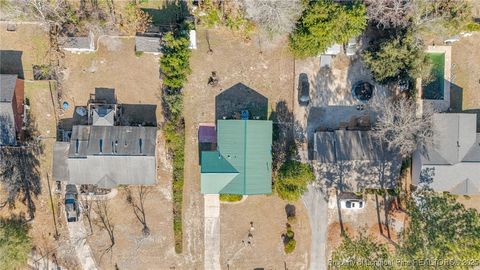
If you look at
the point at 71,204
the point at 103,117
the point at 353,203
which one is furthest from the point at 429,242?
the point at 71,204

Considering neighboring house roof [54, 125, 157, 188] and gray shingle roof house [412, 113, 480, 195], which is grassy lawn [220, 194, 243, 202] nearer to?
neighboring house roof [54, 125, 157, 188]

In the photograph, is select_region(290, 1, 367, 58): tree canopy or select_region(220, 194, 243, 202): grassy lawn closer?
select_region(290, 1, 367, 58): tree canopy

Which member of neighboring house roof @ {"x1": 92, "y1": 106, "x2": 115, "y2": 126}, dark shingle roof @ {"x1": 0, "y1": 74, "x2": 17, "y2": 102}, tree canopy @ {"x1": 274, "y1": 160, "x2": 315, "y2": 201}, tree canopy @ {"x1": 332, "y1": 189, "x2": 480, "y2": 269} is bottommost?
tree canopy @ {"x1": 332, "y1": 189, "x2": 480, "y2": 269}

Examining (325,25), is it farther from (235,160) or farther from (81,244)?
(81,244)

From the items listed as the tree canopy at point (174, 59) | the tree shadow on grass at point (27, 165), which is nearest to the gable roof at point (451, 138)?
the tree canopy at point (174, 59)

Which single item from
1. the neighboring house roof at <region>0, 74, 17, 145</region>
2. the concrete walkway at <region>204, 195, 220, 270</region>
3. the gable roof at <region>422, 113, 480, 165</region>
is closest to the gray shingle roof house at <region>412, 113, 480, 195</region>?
the gable roof at <region>422, 113, 480, 165</region>

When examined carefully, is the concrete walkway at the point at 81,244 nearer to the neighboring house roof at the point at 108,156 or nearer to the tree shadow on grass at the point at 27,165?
the tree shadow on grass at the point at 27,165
